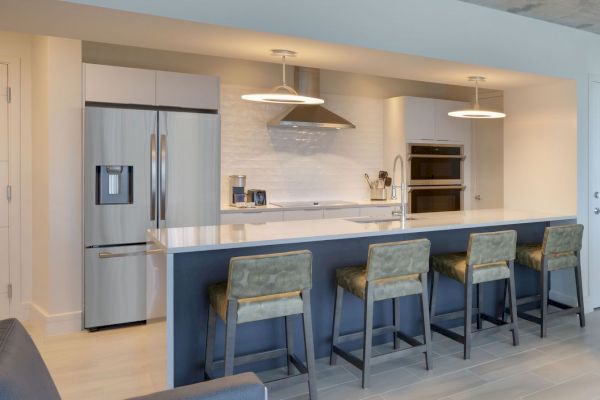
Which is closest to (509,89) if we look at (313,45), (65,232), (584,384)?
(313,45)

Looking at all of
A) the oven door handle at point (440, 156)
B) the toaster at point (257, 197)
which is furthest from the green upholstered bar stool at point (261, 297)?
the oven door handle at point (440, 156)

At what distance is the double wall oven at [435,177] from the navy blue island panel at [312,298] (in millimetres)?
1753

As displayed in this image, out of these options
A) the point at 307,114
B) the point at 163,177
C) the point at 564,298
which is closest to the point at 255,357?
the point at 163,177

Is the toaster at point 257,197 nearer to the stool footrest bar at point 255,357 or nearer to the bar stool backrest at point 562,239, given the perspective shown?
the stool footrest bar at point 255,357

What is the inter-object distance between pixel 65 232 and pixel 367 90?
3908 millimetres

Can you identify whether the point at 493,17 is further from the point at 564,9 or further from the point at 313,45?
the point at 313,45

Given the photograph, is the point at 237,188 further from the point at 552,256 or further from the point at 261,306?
the point at 552,256

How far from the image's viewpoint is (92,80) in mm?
3822

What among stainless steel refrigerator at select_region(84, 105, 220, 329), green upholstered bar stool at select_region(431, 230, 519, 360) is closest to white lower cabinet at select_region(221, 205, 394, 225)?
stainless steel refrigerator at select_region(84, 105, 220, 329)

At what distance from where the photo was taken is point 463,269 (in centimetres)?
327

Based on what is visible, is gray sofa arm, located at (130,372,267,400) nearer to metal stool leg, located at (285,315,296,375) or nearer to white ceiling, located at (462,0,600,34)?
metal stool leg, located at (285,315,296,375)

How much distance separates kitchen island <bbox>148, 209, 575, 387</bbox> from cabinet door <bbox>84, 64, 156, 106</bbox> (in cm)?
150

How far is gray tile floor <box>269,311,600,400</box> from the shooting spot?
8.95ft

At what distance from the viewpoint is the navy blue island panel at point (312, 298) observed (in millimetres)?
2750
